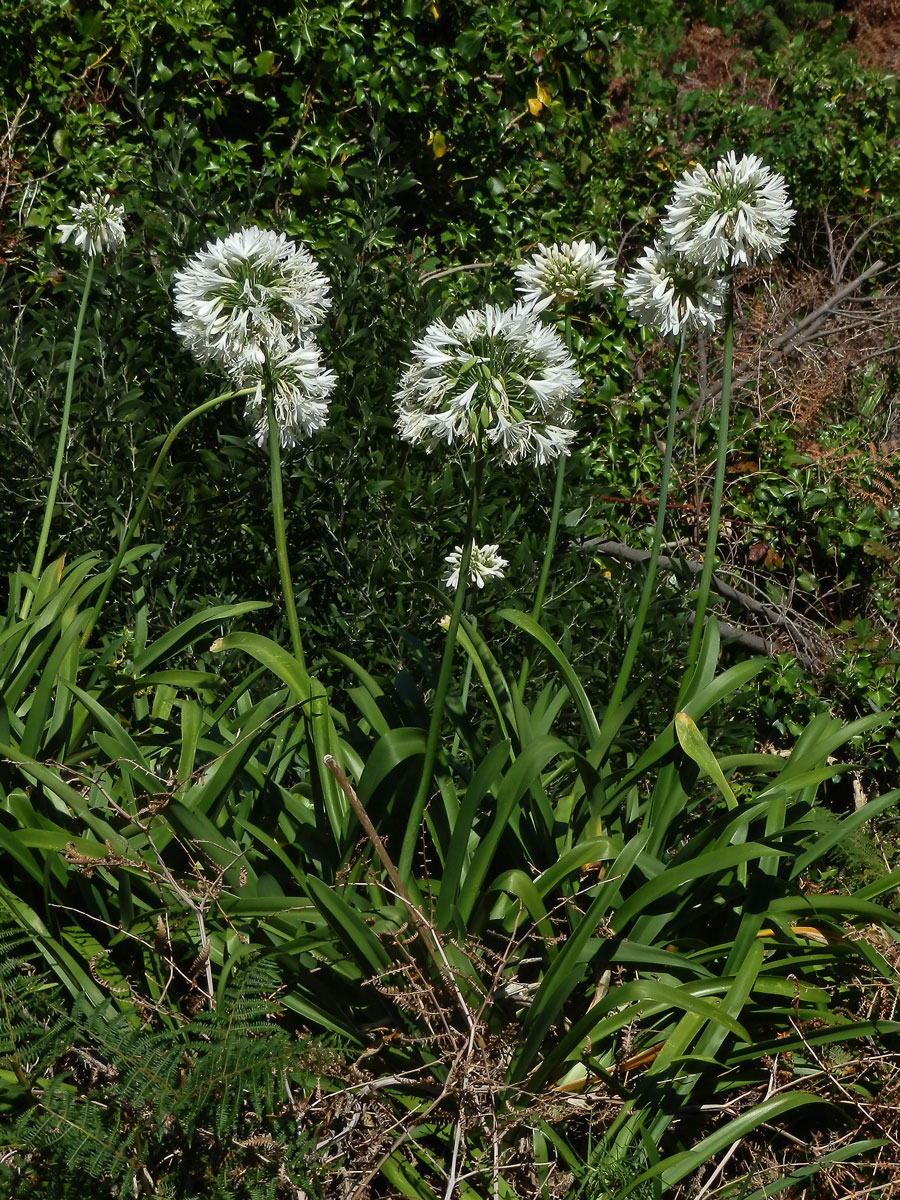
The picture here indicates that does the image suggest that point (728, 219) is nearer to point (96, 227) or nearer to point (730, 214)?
point (730, 214)

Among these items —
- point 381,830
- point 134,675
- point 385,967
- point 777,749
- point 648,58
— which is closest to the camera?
point 385,967

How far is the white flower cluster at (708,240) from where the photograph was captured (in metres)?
2.38

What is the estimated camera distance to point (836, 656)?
434 centimetres

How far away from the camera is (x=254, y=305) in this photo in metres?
2.36

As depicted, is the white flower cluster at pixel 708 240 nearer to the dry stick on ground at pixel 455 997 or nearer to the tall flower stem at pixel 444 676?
the tall flower stem at pixel 444 676

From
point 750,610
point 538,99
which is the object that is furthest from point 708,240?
point 538,99

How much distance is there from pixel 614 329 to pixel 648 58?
3.42 meters

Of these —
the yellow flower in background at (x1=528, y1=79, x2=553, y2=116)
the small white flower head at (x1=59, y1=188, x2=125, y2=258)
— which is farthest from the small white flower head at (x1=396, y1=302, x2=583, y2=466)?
the yellow flower in background at (x1=528, y1=79, x2=553, y2=116)

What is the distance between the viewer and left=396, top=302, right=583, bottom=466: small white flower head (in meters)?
2.14

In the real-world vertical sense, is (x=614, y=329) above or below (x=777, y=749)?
above

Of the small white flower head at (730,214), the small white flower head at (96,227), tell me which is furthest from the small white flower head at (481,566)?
the small white flower head at (96,227)

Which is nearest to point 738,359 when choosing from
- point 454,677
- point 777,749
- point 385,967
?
point 777,749

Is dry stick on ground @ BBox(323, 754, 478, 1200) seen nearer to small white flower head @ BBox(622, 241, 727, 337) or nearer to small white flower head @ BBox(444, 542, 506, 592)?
small white flower head @ BBox(444, 542, 506, 592)

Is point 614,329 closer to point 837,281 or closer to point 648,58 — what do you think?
point 837,281
